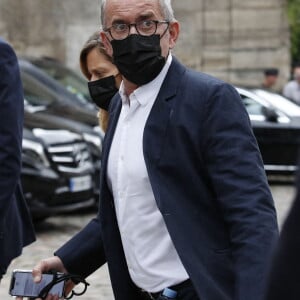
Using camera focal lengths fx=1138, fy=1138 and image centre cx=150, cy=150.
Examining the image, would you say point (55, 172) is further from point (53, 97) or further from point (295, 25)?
point (295, 25)

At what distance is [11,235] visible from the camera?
14.6 feet

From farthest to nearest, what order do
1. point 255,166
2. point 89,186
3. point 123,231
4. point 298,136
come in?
point 298,136 → point 89,186 → point 123,231 → point 255,166

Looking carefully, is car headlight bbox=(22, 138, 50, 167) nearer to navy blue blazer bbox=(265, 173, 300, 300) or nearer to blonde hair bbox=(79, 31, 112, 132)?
blonde hair bbox=(79, 31, 112, 132)

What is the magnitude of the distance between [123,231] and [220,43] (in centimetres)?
2177

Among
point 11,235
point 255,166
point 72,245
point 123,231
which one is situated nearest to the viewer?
point 255,166

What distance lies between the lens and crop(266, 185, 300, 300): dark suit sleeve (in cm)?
191

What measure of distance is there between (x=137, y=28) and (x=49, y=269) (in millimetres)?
872

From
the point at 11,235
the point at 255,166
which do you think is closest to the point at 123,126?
the point at 255,166

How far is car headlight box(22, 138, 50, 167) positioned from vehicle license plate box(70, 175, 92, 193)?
336mm

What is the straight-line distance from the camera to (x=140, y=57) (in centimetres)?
340

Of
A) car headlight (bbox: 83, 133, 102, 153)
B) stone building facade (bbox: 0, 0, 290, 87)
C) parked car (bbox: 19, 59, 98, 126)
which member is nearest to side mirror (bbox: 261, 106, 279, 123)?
parked car (bbox: 19, 59, 98, 126)

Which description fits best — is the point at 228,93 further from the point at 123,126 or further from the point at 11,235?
the point at 11,235

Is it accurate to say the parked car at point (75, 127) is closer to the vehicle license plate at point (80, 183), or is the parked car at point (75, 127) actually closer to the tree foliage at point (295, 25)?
the vehicle license plate at point (80, 183)

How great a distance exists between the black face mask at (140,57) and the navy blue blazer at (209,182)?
0.29 ft
